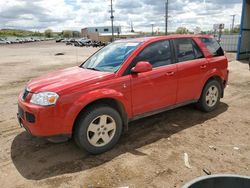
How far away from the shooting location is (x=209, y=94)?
5625mm

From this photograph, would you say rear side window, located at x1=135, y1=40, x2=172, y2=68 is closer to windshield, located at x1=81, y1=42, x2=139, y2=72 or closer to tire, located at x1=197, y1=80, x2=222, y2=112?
windshield, located at x1=81, y1=42, x2=139, y2=72

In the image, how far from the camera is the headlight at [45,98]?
3.53m

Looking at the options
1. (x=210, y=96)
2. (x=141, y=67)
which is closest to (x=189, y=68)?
(x=210, y=96)

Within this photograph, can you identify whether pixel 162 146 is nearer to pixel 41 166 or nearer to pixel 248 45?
pixel 41 166

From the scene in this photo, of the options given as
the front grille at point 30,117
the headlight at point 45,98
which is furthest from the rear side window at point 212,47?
the front grille at point 30,117

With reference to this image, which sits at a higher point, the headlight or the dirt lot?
the headlight

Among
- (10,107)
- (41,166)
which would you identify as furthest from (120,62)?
(10,107)

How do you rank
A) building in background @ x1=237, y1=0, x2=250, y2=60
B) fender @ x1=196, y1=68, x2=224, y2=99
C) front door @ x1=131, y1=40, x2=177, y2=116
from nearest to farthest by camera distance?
front door @ x1=131, y1=40, x2=177, y2=116 → fender @ x1=196, y1=68, x2=224, y2=99 → building in background @ x1=237, y1=0, x2=250, y2=60

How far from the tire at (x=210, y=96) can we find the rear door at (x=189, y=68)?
211 millimetres

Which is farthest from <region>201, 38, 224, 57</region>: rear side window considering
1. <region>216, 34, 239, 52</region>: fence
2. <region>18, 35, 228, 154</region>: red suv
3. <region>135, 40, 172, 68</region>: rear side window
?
<region>216, 34, 239, 52</region>: fence

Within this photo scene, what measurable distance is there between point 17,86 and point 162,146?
6976mm

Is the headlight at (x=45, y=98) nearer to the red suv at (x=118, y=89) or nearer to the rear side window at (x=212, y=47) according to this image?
the red suv at (x=118, y=89)

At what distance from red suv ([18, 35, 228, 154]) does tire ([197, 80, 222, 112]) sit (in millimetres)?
22

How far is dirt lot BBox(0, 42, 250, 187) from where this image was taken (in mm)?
3338
